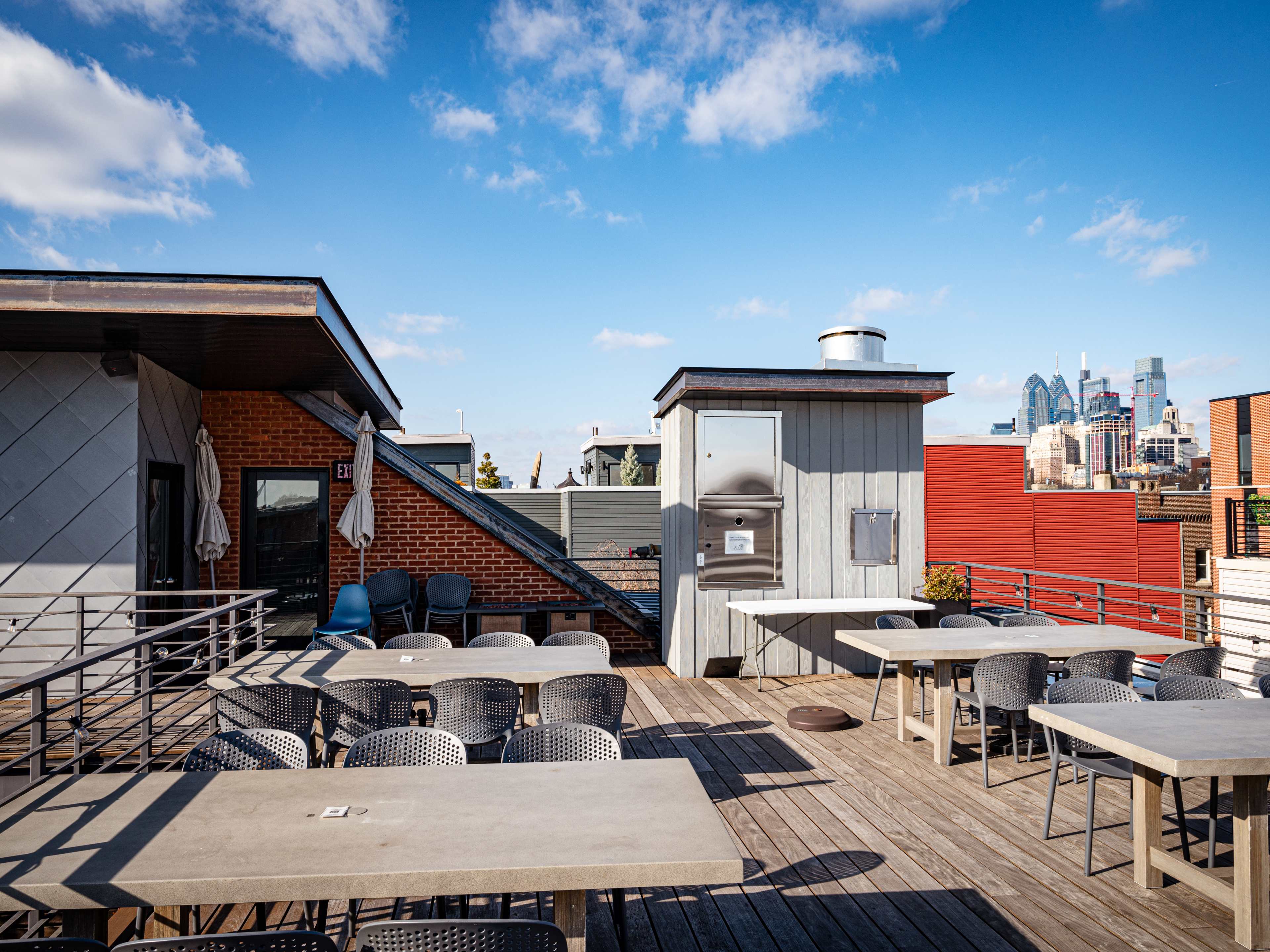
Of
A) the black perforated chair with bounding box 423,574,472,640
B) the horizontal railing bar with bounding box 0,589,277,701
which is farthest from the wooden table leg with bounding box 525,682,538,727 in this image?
the black perforated chair with bounding box 423,574,472,640

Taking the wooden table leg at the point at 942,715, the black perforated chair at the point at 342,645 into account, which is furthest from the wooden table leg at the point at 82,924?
the wooden table leg at the point at 942,715

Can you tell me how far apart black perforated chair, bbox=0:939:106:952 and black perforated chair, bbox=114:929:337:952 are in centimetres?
13

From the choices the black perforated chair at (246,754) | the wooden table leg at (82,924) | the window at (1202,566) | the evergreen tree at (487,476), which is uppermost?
the evergreen tree at (487,476)

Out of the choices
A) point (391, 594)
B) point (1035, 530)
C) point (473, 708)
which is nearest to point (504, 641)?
point (473, 708)

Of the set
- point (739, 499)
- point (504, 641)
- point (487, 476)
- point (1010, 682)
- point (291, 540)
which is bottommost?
point (1010, 682)

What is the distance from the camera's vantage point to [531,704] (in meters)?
4.63

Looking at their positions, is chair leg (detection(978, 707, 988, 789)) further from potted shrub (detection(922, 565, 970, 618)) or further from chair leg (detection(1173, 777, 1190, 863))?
potted shrub (detection(922, 565, 970, 618))

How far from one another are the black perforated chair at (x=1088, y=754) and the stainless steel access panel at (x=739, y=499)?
380 centimetres

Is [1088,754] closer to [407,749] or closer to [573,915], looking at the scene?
[573,915]

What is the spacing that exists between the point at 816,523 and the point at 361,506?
210 inches

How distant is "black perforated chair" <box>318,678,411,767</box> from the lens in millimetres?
3992

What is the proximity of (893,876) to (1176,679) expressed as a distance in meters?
2.32

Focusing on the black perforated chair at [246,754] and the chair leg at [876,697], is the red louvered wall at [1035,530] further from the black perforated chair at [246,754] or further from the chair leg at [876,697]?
the black perforated chair at [246,754]

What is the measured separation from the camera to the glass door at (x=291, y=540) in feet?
29.0
